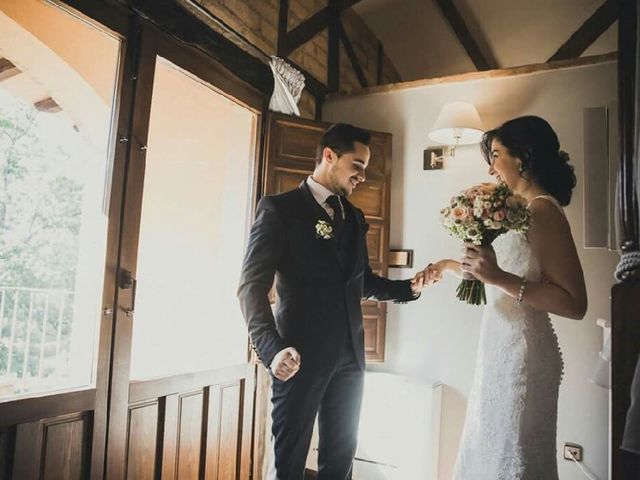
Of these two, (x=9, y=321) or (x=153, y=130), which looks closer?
(x=9, y=321)

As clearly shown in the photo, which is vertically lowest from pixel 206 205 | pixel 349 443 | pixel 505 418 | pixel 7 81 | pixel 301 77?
pixel 349 443

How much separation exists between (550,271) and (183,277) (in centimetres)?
266

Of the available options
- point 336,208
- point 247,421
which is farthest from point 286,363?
point 247,421

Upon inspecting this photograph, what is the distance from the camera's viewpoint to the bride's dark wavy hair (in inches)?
69.0

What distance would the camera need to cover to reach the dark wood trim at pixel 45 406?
171 centimetres

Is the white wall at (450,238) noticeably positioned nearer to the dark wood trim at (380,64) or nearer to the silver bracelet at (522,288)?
the dark wood trim at (380,64)

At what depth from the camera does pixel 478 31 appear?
4020 millimetres

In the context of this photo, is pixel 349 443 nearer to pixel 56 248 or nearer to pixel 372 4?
pixel 56 248

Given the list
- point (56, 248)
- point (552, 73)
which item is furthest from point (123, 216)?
point (552, 73)

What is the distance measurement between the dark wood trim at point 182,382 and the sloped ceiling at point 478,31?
302cm

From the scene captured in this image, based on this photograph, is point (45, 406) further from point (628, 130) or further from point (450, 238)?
point (450, 238)

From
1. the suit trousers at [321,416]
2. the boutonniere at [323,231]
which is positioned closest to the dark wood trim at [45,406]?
the suit trousers at [321,416]

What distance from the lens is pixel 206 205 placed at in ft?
11.7

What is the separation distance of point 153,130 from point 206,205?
65 cm
